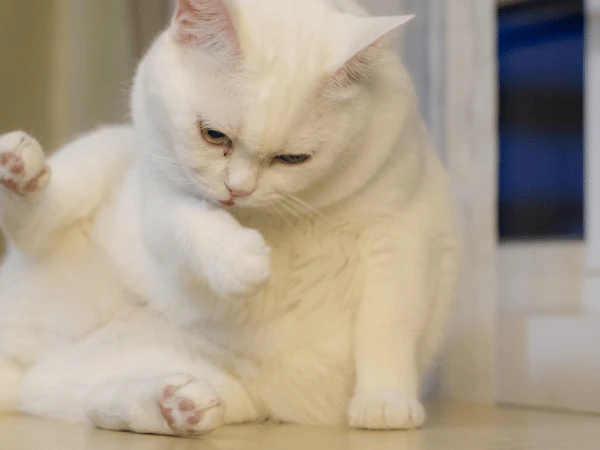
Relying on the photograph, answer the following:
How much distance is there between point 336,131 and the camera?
3.99 ft

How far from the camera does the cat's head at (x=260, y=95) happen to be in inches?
45.4

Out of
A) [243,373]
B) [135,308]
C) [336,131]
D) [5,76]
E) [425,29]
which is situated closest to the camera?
[336,131]

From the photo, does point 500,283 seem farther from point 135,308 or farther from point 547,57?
point 135,308

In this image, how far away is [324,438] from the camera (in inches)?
45.4

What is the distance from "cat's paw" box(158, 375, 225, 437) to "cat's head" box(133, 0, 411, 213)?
0.26 metres

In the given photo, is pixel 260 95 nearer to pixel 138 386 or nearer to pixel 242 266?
pixel 242 266

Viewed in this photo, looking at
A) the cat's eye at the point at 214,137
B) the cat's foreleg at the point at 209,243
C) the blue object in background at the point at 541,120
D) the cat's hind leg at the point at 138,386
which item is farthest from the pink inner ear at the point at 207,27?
the blue object in background at the point at 541,120

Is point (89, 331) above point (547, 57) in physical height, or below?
below

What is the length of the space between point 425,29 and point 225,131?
94 centimetres

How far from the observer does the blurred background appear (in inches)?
70.6

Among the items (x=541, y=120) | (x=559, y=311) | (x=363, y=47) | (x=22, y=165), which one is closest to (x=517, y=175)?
(x=541, y=120)

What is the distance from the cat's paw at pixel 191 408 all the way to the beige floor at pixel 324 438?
0.02m

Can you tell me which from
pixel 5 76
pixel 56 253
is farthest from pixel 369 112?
pixel 5 76

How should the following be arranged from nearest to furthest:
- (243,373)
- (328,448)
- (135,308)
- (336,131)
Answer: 1. (328,448)
2. (336,131)
3. (243,373)
4. (135,308)
